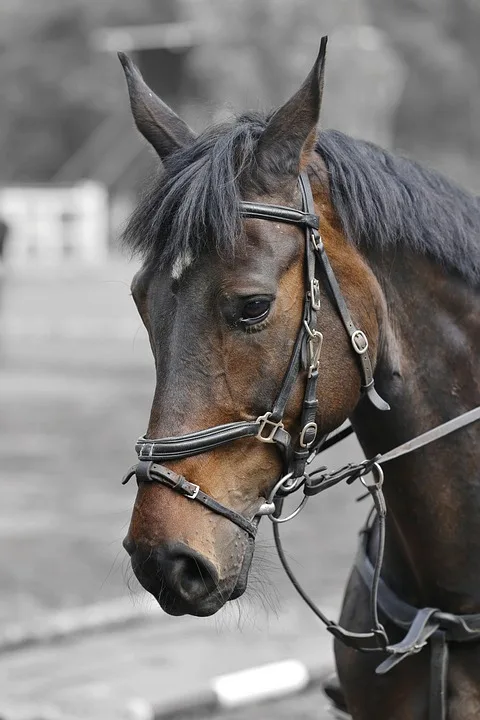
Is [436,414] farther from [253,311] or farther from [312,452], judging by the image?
[253,311]

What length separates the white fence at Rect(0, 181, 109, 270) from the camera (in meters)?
27.0

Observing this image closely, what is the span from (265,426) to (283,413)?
2.0 inches

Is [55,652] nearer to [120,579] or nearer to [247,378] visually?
[120,579]

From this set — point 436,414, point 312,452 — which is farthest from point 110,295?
point 312,452

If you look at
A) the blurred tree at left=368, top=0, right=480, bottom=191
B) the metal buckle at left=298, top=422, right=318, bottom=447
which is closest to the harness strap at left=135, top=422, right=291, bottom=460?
the metal buckle at left=298, top=422, right=318, bottom=447

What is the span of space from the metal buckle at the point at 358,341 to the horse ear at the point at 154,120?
653 millimetres

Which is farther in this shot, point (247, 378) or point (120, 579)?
point (120, 579)

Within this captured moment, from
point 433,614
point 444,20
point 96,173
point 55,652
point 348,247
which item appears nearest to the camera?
point 348,247

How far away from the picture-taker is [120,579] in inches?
267

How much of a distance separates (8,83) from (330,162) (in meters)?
29.4

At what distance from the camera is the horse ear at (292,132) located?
236 centimetres

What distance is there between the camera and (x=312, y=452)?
2.48 metres

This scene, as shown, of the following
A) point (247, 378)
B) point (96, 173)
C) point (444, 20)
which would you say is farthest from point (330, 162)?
point (96, 173)

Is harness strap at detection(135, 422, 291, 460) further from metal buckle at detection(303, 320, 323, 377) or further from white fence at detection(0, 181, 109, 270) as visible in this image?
white fence at detection(0, 181, 109, 270)
